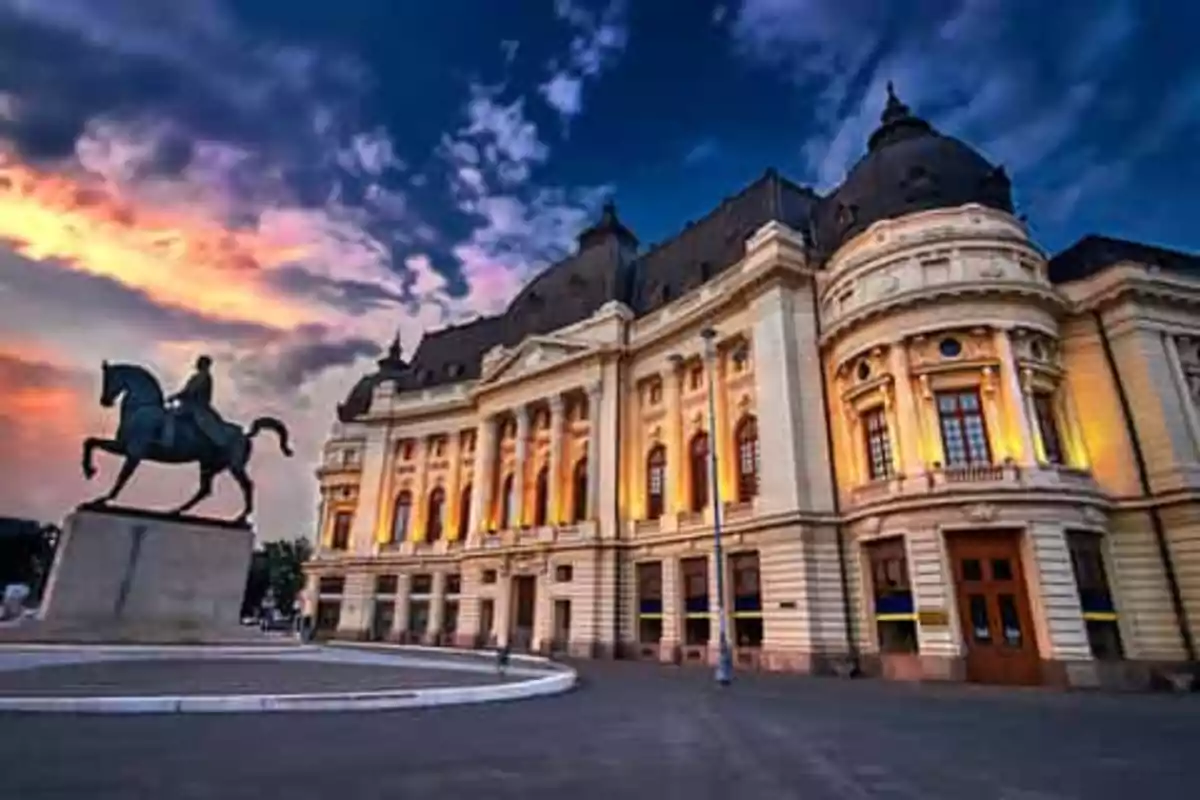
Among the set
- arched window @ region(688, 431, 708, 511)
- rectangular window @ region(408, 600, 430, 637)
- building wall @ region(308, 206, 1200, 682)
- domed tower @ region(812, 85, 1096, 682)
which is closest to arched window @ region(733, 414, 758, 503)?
building wall @ region(308, 206, 1200, 682)

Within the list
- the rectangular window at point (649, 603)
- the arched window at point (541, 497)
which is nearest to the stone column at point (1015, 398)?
the rectangular window at point (649, 603)

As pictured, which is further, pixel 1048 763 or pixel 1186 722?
pixel 1186 722

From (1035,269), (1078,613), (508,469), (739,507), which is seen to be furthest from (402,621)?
Result: (1035,269)

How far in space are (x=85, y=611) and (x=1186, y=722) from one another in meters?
28.4

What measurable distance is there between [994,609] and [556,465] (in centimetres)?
2551

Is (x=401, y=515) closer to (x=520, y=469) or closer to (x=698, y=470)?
(x=520, y=469)

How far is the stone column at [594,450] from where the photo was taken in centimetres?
3912

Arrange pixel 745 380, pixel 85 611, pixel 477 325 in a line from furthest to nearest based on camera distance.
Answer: pixel 477 325, pixel 745 380, pixel 85 611

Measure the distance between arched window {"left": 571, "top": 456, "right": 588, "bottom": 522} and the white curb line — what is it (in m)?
28.7

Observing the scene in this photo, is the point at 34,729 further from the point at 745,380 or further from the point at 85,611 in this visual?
the point at 745,380

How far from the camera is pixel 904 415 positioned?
1026 inches

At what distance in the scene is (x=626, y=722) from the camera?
11.3 metres

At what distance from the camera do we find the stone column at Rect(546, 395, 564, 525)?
41562mm

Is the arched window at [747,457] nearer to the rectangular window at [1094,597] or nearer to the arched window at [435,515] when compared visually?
the rectangular window at [1094,597]
